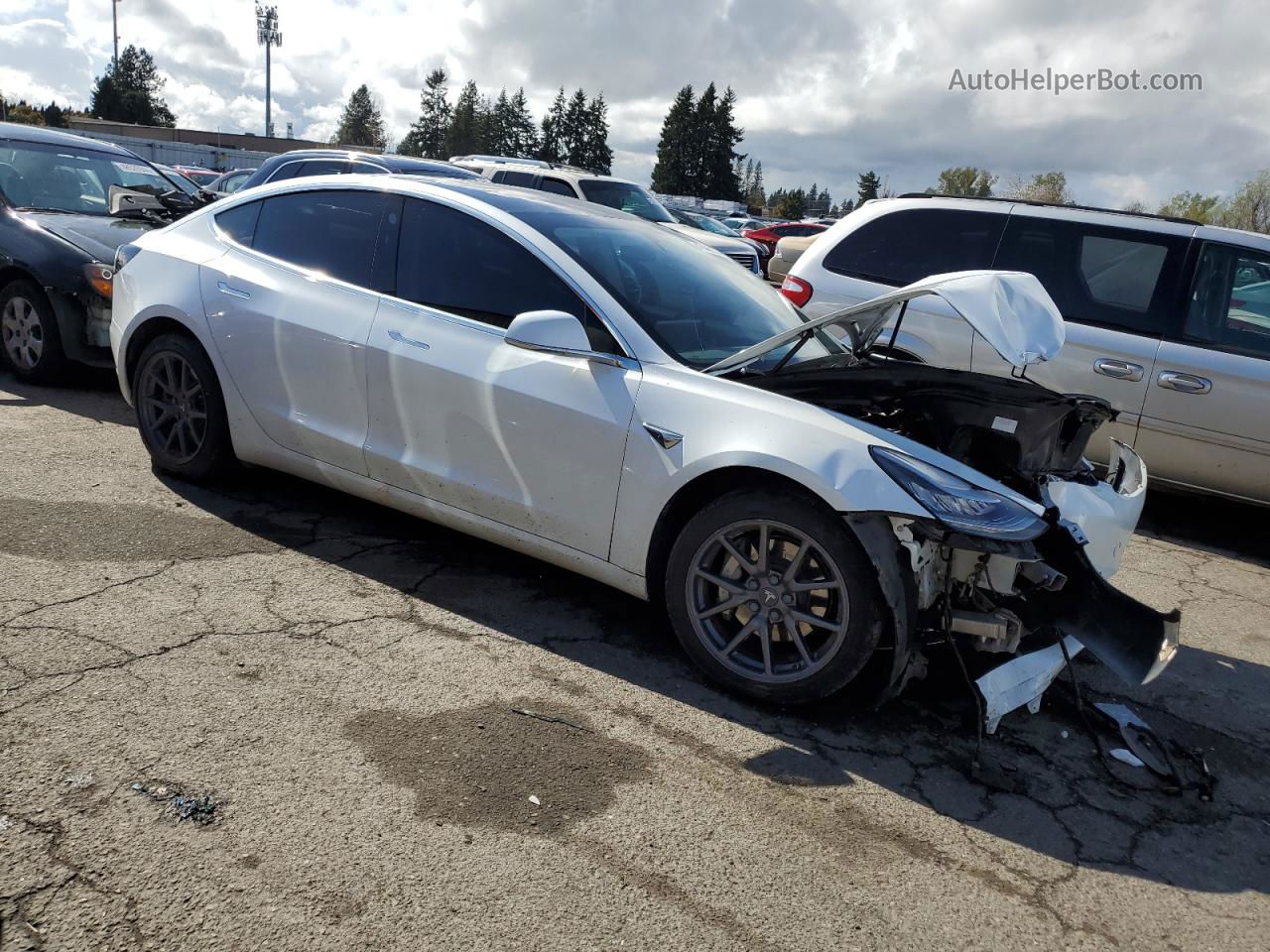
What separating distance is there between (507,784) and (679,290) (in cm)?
223

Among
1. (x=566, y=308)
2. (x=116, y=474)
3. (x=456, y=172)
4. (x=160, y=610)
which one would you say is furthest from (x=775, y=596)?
(x=456, y=172)

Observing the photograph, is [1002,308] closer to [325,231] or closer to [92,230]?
[325,231]

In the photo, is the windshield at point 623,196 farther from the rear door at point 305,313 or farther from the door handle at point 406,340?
the door handle at point 406,340

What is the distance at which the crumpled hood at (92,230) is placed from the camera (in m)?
6.80

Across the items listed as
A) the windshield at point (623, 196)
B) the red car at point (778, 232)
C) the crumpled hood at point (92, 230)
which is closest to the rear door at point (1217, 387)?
the crumpled hood at point (92, 230)

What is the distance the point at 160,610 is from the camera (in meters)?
3.72

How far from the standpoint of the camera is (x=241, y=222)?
4.94 m

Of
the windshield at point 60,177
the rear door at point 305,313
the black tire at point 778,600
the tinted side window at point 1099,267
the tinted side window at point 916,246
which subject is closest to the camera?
the black tire at point 778,600

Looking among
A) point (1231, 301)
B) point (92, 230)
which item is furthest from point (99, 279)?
point (1231, 301)

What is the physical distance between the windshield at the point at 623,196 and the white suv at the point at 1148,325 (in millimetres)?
7546

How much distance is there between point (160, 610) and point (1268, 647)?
15.4 ft

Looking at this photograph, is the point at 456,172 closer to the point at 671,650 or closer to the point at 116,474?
the point at 116,474

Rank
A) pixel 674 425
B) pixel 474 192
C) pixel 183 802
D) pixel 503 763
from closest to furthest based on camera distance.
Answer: pixel 183 802 < pixel 503 763 < pixel 674 425 < pixel 474 192

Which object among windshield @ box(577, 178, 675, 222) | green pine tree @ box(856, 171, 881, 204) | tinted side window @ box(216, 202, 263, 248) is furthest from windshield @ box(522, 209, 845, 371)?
green pine tree @ box(856, 171, 881, 204)
